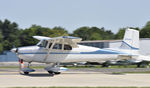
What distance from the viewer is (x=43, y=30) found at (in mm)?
97938

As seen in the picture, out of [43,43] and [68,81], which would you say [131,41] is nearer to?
[43,43]

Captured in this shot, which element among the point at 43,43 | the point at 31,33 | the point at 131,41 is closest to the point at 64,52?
the point at 43,43

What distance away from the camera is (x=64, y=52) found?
71.2 feet

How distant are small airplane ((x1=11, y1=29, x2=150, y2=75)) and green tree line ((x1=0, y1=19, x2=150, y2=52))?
199ft

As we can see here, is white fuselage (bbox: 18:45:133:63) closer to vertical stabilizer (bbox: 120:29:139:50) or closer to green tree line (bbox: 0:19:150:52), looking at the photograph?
vertical stabilizer (bbox: 120:29:139:50)

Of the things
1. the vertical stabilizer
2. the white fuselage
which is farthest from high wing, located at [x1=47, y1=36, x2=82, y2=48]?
the vertical stabilizer

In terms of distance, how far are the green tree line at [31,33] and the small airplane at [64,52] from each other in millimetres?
60628

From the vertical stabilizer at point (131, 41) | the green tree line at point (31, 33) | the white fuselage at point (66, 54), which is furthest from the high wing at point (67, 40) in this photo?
the green tree line at point (31, 33)

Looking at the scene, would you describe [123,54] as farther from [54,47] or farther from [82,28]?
[82,28]

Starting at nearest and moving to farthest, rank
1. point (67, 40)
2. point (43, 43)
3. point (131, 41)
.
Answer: point (67, 40), point (43, 43), point (131, 41)

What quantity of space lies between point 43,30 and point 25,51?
77432 mm

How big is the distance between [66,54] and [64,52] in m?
0.21

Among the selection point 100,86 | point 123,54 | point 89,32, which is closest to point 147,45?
point 123,54

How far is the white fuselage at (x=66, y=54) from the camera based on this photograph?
21.0 metres
